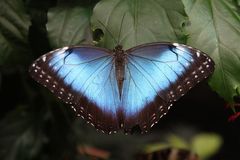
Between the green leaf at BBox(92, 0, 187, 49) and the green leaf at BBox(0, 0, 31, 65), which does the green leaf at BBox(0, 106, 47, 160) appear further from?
the green leaf at BBox(92, 0, 187, 49)

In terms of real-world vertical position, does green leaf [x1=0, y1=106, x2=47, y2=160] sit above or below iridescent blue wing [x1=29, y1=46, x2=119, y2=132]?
below

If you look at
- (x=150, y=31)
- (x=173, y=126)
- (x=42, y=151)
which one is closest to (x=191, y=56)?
(x=150, y=31)

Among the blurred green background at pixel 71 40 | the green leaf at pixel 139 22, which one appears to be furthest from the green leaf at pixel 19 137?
the green leaf at pixel 139 22

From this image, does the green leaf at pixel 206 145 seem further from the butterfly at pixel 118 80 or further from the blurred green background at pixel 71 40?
the butterfly at pixel 118 80

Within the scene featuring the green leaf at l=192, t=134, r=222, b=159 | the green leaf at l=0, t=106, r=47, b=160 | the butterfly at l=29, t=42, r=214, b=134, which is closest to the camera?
the butterfly at l=29, t=42, r=214, b=134

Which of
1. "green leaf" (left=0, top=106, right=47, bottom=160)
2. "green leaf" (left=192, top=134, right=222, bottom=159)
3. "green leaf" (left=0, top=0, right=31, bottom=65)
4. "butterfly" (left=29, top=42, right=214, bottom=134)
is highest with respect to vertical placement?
"green leaf" (left=0, top=0, right=31, bottom=65)

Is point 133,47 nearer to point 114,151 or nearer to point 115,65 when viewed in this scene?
point 115,65

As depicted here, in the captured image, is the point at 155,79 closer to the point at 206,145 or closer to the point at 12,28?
the point at 12,28

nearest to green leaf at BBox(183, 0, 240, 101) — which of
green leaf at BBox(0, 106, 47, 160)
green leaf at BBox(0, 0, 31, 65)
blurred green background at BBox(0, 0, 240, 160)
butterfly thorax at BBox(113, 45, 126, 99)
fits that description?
blurred green background at BBox(0, 0, 240, 160)
